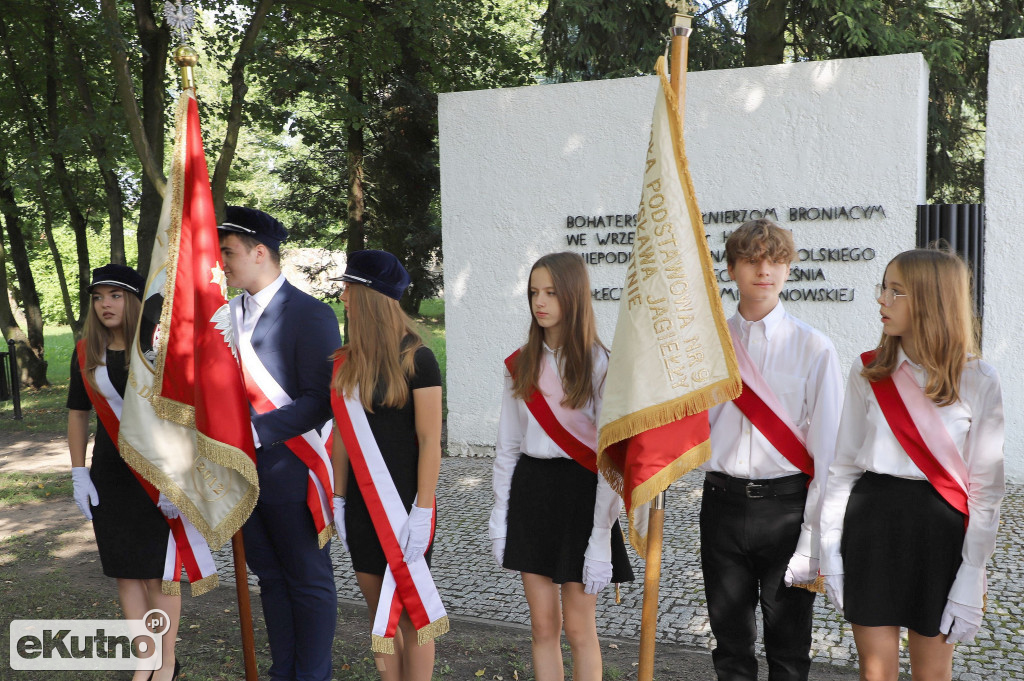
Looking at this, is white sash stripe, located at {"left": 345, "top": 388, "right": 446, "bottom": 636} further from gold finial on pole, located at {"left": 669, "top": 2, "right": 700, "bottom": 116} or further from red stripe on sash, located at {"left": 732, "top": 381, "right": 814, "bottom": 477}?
gold finial on pole, located at {"left": 669, "top": 2, "right": 700, "bottom": 116}

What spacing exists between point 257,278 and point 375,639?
59.3 inches

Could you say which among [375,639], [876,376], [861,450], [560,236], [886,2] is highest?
[886,2]

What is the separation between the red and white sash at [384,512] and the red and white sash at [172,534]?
0.94 m

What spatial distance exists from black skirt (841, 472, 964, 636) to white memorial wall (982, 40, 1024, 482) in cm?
521

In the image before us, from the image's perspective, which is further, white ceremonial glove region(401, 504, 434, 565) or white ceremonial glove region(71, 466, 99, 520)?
white ceremonial glove region(71, 466, 99, 520)

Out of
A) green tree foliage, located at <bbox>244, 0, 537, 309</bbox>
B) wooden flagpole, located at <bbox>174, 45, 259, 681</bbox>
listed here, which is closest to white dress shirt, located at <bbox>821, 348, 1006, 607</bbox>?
wooden flagpole, located at <bbox>174, 45, 259, 681</bbox>

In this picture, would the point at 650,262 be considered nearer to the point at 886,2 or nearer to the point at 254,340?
the point at 254,340

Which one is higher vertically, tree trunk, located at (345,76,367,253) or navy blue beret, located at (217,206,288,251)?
tree trunk, located at (345,76,367,253)

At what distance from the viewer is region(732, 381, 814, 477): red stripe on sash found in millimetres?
2762

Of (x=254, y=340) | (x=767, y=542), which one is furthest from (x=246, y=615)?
(x=767, y=542)

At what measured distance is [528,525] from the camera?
313 centimetres

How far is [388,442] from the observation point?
3148 millimetres

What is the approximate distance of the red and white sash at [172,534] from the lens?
3.58m

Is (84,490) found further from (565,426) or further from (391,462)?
(565,426)
